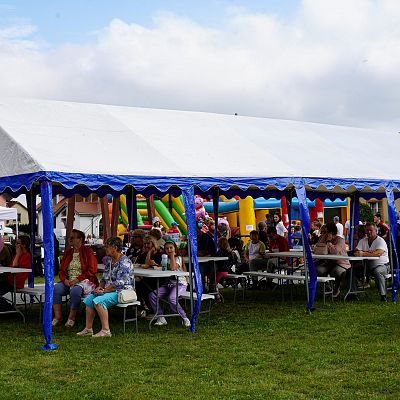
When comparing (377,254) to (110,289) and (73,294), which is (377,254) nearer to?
(110,289)

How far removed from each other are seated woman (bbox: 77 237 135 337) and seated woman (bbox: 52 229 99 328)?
0.54 metres

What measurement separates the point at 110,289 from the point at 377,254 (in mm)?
4794

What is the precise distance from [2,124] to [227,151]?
3.10m

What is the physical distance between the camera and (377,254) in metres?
10.7

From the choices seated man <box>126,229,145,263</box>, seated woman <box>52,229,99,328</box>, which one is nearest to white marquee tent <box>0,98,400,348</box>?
seated woman <box>52,229,99,328</box>

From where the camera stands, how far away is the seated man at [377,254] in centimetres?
1068

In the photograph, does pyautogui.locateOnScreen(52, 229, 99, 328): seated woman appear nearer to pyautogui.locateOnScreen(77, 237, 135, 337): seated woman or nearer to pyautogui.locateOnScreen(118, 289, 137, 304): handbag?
pyautogui.locateOnScreen(77, 237, 135, 337): seated woman

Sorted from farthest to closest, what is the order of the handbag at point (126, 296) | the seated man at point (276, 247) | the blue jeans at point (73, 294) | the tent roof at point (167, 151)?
1. the seated man at point (276, 247)
2. the blue jeans at point (73, 294)
3. the handbag at point (126, 296)
4. the tent roof at point (167, 151)

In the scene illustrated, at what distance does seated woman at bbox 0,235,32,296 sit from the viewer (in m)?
9.41

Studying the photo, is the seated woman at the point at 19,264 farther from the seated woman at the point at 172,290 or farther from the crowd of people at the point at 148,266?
the seated woman at the point at 172,290

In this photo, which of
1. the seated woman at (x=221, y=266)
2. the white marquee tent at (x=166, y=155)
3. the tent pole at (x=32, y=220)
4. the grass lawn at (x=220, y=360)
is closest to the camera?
the grass lawn at (x=220, y=360)

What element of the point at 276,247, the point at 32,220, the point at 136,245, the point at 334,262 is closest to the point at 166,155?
the point at 136,245

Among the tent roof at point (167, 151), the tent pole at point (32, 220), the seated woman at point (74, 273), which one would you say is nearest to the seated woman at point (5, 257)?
the tent pole at point (32, 220)

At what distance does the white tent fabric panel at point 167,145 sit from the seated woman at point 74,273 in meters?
1.31
